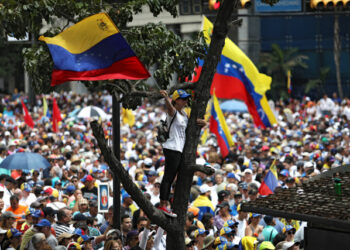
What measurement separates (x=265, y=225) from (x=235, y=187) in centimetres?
234

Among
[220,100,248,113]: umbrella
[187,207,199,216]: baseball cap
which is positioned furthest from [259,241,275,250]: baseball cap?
[220,100,248,113]: umbrella

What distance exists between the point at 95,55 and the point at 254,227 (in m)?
4.83

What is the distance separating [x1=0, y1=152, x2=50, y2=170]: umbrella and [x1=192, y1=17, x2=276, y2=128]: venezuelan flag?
12.4ft

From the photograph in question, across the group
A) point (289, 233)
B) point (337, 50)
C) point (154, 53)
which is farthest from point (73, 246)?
point (337, 50)

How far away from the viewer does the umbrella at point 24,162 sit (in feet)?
43.6

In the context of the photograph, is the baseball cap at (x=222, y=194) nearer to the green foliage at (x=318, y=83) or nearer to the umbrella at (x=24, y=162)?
the umbrella at (x=24, y=162)

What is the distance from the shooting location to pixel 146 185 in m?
13.5

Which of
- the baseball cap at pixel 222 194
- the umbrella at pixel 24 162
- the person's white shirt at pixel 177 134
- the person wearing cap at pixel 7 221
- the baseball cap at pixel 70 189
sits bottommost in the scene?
the person wearing cap at pixel 7 221

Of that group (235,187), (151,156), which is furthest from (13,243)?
(151,156)

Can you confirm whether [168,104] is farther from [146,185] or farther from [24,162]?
[24,162]

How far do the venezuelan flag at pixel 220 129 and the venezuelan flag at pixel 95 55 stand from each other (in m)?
8.22

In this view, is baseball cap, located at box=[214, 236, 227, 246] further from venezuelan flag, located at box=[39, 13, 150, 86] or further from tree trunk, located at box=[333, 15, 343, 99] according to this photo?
tree trunk, located at box=[333, 15, 343, 99]

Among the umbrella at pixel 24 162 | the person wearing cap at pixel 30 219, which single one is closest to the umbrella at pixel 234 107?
the umbrella at pixel 24 162

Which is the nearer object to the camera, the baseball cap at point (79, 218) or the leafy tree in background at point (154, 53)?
the leafy tree in background at point (154, 53)
